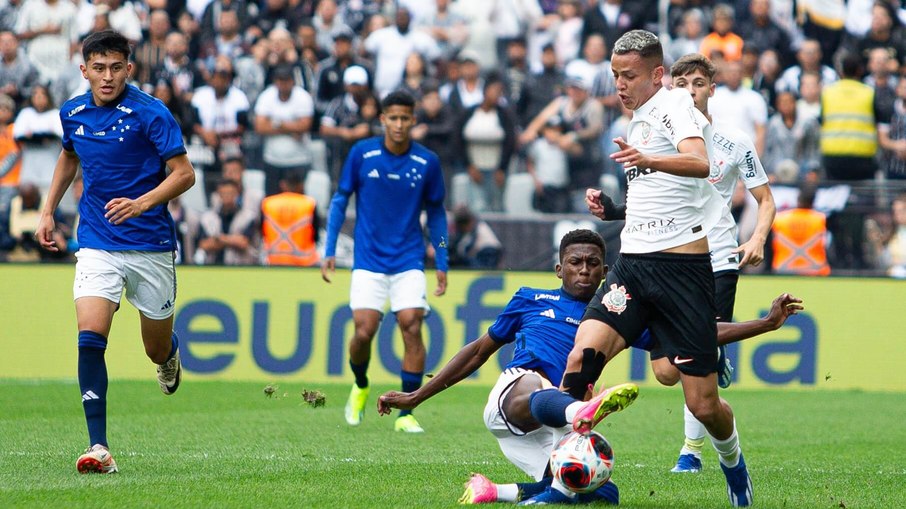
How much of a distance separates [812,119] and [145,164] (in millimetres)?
11294

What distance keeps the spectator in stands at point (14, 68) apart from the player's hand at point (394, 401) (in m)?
13.8

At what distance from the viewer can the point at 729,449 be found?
656 cm

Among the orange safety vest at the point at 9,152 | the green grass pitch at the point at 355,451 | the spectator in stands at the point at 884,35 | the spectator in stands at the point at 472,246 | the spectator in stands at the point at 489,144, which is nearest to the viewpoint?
the green grass pitch at the point at 355,451

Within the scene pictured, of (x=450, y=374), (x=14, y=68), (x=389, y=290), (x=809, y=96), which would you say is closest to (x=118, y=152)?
(x=450, y=374)

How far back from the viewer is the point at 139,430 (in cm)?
999

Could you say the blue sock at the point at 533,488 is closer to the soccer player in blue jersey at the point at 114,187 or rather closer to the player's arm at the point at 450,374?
A: the player's arm at the point at 450,374

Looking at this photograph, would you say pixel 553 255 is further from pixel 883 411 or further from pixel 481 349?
pixel 481 349

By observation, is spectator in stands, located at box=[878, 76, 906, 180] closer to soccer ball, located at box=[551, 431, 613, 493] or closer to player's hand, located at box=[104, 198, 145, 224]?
player's hand, located at box=[104, 198, 145, 224]

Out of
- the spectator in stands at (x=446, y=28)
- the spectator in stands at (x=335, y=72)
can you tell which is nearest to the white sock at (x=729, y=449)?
the spectator in stands at (x=335, y=72)

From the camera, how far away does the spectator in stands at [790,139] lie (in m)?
17.1

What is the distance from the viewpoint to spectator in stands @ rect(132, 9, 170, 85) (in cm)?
1864

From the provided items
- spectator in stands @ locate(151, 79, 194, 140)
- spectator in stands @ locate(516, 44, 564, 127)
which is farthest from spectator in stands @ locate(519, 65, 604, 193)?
spectator in stands @ locate(151, 79, 194, 140)

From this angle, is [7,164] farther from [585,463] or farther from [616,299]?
[585,463]

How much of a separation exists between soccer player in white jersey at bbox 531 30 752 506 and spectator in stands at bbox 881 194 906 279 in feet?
31.7
